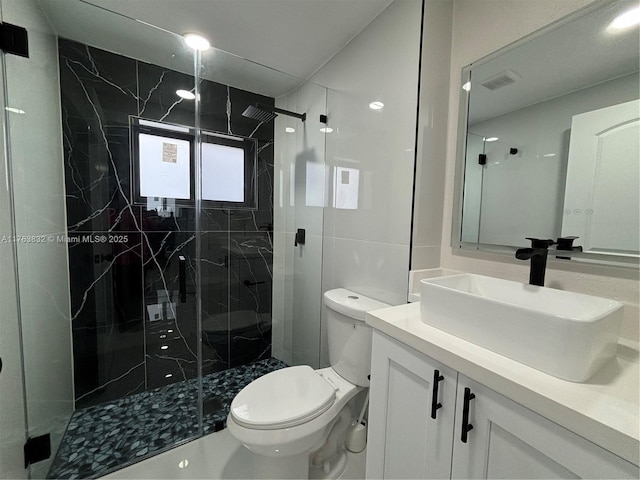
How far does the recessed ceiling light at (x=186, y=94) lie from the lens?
1.86 meters

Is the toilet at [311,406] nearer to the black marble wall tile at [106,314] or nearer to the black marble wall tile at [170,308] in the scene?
the black marble wall tile at [170,308]

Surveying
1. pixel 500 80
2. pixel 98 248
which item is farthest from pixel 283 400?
pixel 500 80

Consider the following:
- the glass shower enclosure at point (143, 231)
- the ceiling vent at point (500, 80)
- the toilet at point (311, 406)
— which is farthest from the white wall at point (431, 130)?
the glass shower enclosure at point (143, 231)

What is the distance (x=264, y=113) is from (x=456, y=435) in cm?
213

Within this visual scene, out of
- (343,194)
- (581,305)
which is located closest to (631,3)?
(581,305)

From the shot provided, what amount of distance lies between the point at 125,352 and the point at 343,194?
Result: 71.6 inches

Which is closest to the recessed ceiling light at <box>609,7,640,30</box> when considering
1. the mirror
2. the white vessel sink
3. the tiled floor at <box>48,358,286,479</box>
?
the mirror

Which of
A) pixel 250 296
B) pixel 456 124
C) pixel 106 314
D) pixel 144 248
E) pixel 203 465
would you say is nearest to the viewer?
pixel 456 124

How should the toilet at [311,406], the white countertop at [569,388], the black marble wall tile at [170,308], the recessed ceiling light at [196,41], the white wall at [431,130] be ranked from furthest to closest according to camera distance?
the black marble wall tile at [170,308] < the recessed ceiling light at [196,41] < the white wall at [431,130] < the toilet at [311,406] < the white countertop at [569,388]

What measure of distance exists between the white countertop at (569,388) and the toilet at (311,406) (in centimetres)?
56

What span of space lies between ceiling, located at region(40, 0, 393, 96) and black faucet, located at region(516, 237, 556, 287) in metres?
1.29

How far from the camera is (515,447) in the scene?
57cm

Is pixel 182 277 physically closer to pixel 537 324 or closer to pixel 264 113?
pixel 264 113

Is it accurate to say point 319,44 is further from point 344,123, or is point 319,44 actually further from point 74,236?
point 74,236
